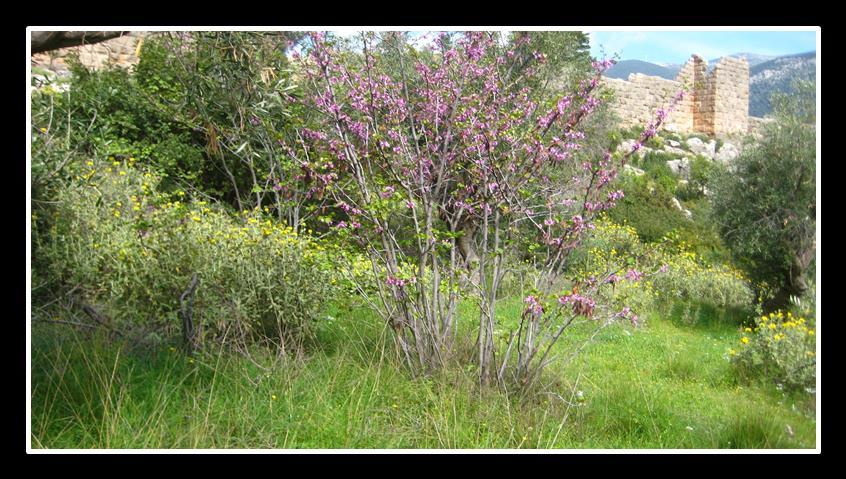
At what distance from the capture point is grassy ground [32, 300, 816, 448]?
3.10 meters

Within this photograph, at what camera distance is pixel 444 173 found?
4.06 meters

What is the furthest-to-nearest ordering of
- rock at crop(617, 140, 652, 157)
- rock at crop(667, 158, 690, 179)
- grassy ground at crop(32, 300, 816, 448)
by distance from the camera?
rock at crop(667, 158, 690, 179) < rock at crop(617, 140, 652, 157) < grassy ground at crop(32, 300, 816, 448)

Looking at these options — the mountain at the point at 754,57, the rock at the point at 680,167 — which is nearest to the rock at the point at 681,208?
the rock at the point at 680,167

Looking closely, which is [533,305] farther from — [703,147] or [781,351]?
[703,147]

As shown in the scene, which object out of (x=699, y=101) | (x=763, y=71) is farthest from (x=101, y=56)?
(x=699, y=101)

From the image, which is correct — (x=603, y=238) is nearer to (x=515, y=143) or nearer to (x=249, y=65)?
(x=515, y=143)

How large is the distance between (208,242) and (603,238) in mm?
3509

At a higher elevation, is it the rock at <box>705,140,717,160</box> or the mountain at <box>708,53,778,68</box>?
the rock at <box>705,140,717,160</box>

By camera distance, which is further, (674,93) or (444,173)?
(674,93)

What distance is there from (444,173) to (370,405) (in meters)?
1.51

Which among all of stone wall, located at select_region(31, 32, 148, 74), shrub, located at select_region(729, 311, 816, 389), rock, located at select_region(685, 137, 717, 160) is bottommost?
shrub, located at select_region(729, 311, 816, 389)

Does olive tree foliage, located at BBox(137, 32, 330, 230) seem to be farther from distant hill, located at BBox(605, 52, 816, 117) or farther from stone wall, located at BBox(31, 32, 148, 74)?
stone wall, located at BBox(31, 32, 148, 74)

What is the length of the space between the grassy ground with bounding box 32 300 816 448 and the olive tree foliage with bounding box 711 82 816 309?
49cm

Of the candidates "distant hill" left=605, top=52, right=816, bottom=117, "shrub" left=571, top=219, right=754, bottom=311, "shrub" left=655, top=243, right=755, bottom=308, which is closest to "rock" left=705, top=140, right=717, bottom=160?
"shrub" left=571, top=219, right=754, bottom=311
